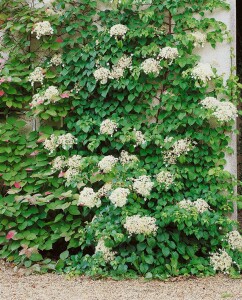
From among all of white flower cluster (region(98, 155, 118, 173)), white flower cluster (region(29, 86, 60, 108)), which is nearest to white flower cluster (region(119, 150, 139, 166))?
white flower cluster (region(98, 155, 118, 173))

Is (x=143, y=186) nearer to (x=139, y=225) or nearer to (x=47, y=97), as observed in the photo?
(x=139, y=225)

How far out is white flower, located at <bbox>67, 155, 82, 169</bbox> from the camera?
3.89m

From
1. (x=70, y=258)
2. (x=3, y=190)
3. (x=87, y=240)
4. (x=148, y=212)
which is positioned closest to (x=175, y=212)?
(x=148, y=212)

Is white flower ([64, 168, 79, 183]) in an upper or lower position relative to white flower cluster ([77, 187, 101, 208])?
upper

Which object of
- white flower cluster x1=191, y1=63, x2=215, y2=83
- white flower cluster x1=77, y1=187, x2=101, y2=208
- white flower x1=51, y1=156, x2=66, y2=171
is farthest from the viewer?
white flower x1=51, y1=156, x2=66, y2=171

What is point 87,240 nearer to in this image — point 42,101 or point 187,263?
point 187,263

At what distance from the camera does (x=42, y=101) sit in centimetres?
408

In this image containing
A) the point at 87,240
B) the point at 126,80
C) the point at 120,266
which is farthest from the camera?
the point at 126,80

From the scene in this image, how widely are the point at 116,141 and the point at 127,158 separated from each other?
22 cm

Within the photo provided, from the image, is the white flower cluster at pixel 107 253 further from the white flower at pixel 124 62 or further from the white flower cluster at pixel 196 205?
the white flower at pixel 124 62

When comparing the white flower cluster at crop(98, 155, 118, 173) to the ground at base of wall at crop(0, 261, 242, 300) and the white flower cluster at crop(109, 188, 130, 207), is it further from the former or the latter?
the ground at base of wall at crop(0, 261, 242, 300)

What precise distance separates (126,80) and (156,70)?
262mm

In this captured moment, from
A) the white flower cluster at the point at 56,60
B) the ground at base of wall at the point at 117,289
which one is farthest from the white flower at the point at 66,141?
the ground at base of wall at the point at 117,289

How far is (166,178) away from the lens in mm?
3699
